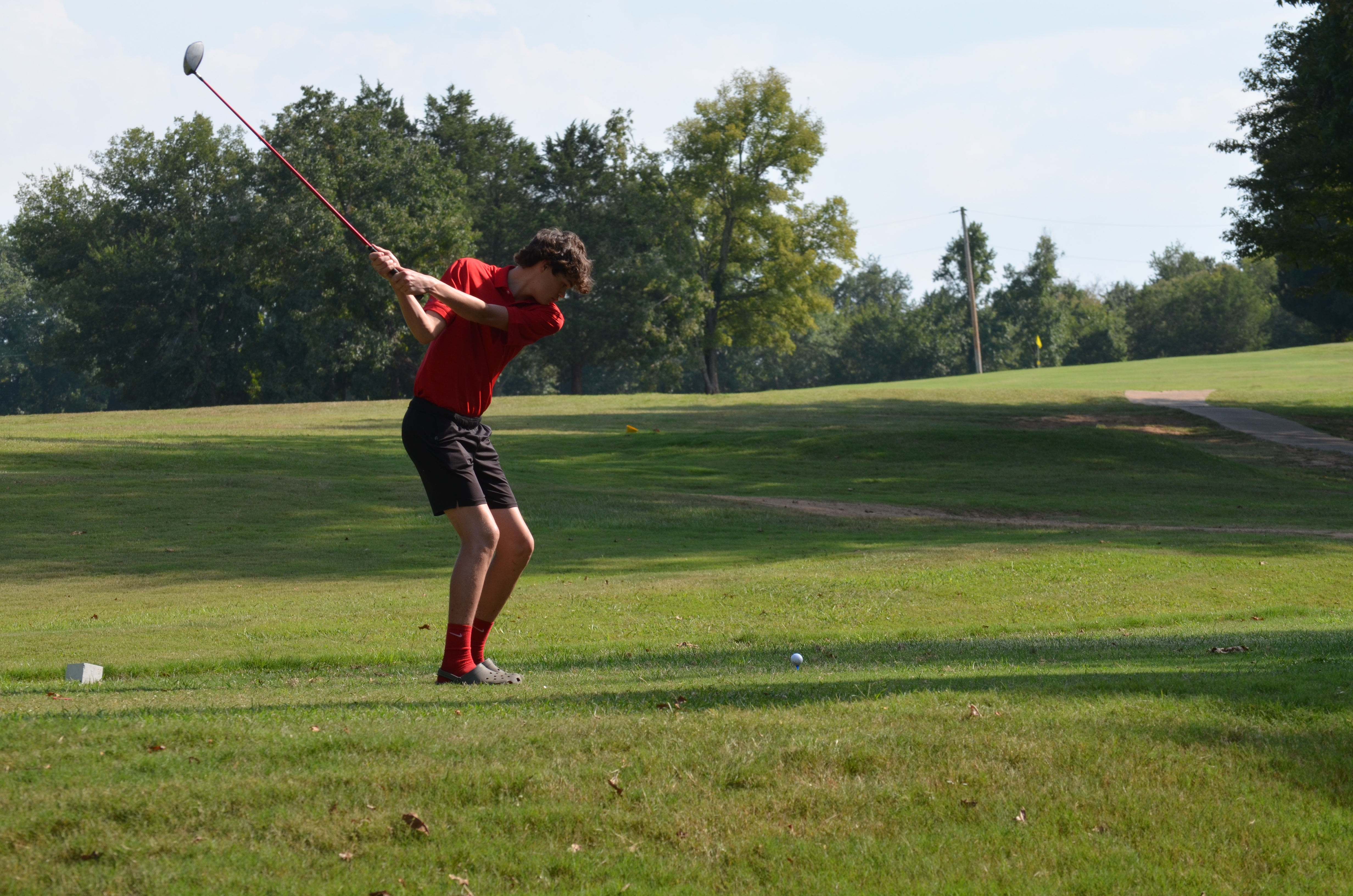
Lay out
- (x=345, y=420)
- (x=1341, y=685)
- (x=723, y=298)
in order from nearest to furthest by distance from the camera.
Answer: (x=1341, y=685) → (x=345, y=420) → (x=723, y=298)

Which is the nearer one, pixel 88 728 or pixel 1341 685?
pixel 88 728

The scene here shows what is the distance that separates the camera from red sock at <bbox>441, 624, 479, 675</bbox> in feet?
23.3

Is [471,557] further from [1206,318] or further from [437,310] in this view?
[1206,318]

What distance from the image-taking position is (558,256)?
23.0 ft

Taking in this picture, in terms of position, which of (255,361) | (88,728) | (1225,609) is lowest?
(1225,609)

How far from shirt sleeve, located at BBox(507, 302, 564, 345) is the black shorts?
0.56 meters

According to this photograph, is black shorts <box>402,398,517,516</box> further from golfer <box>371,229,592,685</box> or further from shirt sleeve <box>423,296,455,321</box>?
shirt sleeve <box>423,296,455,321</box>

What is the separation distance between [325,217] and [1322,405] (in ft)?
151

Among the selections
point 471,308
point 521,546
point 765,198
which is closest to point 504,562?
point 521,546

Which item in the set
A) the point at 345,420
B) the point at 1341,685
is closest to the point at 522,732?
the point at 1341,685

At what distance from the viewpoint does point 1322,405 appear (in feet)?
132

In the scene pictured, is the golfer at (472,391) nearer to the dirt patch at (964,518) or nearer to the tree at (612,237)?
the dirt patch at (964,518)

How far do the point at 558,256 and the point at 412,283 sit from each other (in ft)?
3.12

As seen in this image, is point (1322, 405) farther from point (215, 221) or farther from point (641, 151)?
point (215, 221)
